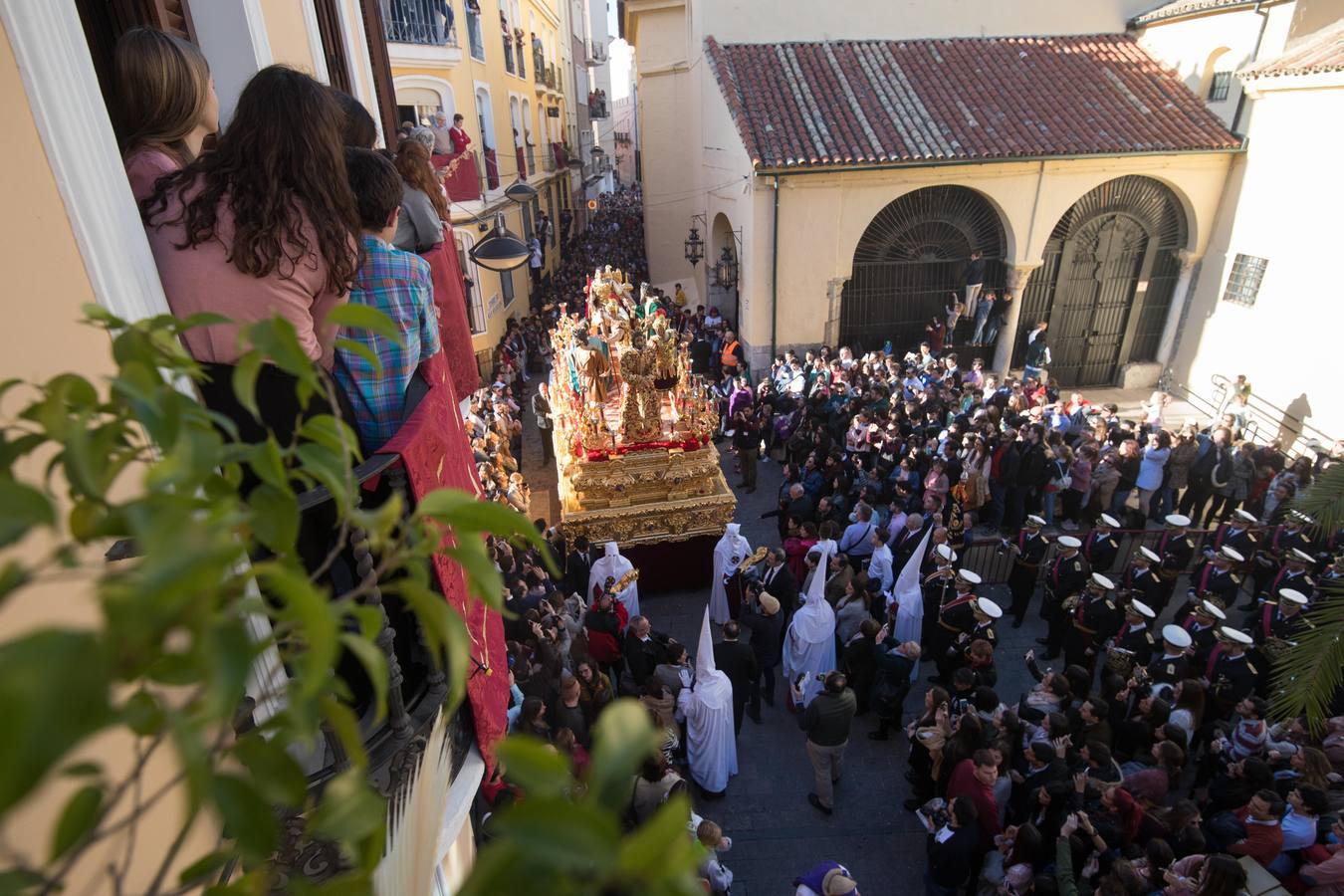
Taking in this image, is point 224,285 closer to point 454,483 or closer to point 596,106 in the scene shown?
point 454,483

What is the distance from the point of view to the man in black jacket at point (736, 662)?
656cm

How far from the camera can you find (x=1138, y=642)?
6605mm

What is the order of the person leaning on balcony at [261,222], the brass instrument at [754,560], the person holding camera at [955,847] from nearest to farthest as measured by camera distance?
the person leaning on balcony at [261,222], the person holding camera at [955,847], the brass instrument at [754,560]

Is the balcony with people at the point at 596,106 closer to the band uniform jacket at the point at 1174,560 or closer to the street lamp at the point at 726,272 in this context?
the street lamp at the point at 726,272

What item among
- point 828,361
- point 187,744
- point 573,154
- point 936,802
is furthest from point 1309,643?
point 573,154

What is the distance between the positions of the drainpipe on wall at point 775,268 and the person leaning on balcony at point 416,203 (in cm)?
1181

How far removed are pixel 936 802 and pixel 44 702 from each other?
19.8 feet

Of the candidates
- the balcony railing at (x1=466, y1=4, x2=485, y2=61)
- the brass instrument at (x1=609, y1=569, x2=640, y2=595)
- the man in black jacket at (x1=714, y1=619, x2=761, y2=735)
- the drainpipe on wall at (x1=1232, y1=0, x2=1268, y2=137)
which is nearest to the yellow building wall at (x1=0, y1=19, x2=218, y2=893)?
the man in black jacket at (x1=714, y1=619, x2=761, y2=735)

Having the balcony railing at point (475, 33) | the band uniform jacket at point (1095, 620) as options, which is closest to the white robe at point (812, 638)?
the band uniform jacket at point (1095, 620)

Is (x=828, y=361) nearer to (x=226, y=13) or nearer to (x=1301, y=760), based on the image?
(x=1301, y=760)

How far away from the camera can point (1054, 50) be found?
54.1 ft

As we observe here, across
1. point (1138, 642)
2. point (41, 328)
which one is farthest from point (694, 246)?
point (41, 328)

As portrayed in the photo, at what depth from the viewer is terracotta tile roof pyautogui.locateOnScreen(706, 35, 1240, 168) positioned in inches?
563

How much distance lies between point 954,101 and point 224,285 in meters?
16.4
